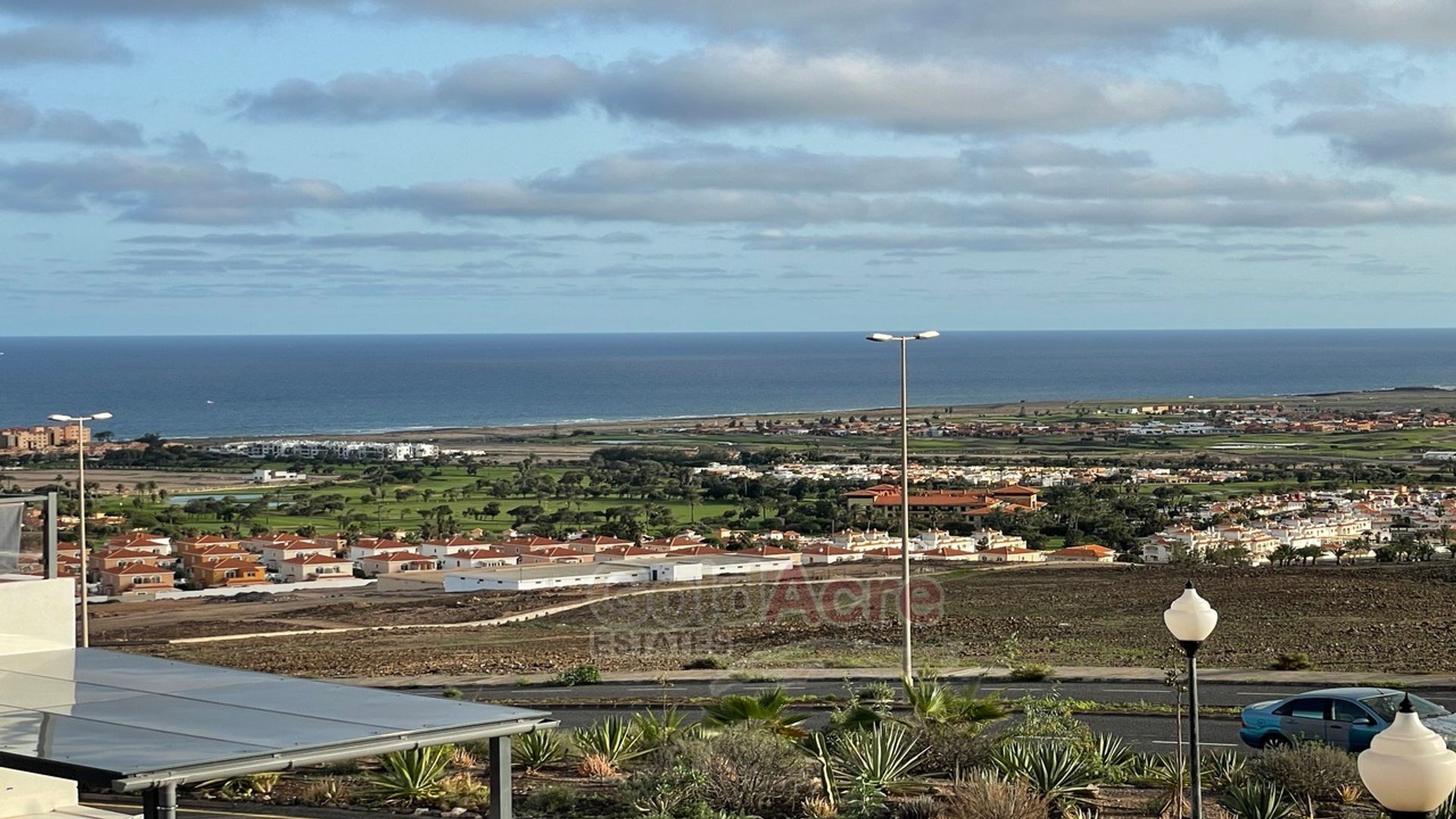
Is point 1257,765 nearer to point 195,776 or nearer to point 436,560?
point 195,776

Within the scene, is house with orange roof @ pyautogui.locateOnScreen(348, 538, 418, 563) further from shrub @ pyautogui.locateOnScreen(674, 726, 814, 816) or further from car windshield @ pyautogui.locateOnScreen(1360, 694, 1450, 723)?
shrub @ pyautogui.locateOnScreen(674, 726, 814, 816)

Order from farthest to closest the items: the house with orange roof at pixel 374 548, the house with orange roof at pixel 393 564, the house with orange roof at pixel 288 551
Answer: the house with orange roof at pixel 374 548 → the house with orange roof at pixel 288 551 → the house with orange roof at pixel 393 564

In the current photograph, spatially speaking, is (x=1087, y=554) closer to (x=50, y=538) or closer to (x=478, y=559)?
(x=478, y=559)

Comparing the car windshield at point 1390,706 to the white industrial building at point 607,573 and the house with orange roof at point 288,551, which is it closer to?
the white industrial building at point 607,573

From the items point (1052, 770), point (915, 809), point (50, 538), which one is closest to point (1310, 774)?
point (1052, 770)

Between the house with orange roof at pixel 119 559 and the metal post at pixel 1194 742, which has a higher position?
the metal post at pixel 1194 742

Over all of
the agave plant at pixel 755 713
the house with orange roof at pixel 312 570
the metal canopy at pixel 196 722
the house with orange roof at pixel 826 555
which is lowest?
the house with orange roof at pixel 312 570

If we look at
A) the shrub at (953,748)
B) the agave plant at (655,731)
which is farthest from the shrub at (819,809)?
the agave plant at (655,731)

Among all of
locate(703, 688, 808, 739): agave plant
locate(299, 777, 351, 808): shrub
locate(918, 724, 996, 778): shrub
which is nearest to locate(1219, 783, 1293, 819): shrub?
locate(918, 724, 996, 778): shrub
